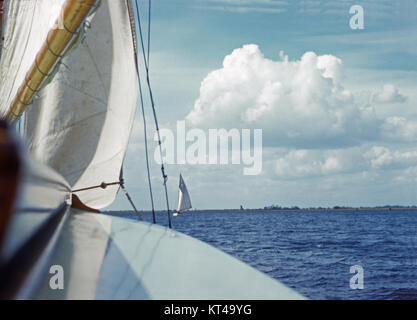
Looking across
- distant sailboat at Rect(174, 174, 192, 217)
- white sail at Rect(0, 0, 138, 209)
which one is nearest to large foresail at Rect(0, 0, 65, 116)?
white sail at Rect(0, 0, 138, 209)

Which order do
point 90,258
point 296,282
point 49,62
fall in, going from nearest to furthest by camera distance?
point 90,258 < point 49,62 < point 296,282

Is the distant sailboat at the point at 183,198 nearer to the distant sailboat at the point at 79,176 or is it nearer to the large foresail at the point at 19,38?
the distant sailboat at the point at 79,176

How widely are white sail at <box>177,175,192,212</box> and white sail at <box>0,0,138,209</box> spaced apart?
5296 cm

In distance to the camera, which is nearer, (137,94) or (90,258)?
(90,258)

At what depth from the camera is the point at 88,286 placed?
144 centimetres

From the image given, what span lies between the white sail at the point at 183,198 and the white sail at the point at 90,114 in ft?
174

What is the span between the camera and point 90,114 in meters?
6.30

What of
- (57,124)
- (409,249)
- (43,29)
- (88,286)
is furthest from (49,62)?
(409,249)

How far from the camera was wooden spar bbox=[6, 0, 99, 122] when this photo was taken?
261 cm

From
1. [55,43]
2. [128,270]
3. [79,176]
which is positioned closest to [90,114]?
[79,176]

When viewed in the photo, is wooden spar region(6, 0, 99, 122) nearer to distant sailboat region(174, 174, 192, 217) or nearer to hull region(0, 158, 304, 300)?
hull region(0, 158, 304, 300)

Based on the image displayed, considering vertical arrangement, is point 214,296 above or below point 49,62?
below
